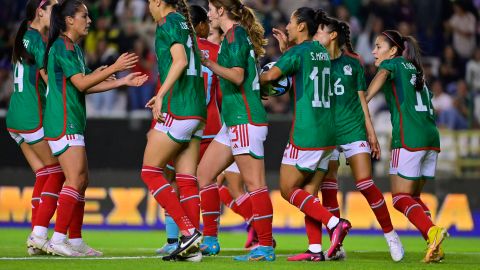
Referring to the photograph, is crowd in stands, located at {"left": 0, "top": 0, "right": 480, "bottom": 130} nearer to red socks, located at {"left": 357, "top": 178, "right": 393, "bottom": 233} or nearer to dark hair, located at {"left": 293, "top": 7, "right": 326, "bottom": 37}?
red socks, located at {"left": 357, "top": 178, "right": 393, "bottom": 233}

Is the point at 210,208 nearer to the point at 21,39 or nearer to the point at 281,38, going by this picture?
the point at 281,38

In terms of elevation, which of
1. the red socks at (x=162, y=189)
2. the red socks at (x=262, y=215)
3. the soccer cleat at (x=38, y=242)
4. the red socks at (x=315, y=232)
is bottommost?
the soccer cleat at (x=38, y=242)

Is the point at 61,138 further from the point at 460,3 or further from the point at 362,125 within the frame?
the point at 460,3

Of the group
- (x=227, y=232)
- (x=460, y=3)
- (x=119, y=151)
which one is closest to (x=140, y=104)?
(x=119, y=151)

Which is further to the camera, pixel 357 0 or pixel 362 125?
pixel 357 0

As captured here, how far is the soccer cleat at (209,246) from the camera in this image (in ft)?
31.6

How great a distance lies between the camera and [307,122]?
880cm

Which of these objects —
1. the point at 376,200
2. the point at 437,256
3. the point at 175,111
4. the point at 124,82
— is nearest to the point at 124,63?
the point at 124,82

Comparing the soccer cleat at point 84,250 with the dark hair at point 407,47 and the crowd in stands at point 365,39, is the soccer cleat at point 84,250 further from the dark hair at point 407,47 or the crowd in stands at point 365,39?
the crowd in stands at point 365,39

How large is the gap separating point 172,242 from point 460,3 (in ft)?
35.2

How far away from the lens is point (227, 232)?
50.8 feet

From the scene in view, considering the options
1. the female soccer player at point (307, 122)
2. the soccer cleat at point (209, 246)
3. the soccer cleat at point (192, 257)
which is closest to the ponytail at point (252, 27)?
the female soccer player at point (307, 122)

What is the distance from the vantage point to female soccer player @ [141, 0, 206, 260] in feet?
27.1

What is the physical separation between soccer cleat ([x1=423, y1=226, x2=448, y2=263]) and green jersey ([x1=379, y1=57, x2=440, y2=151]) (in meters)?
1.02
